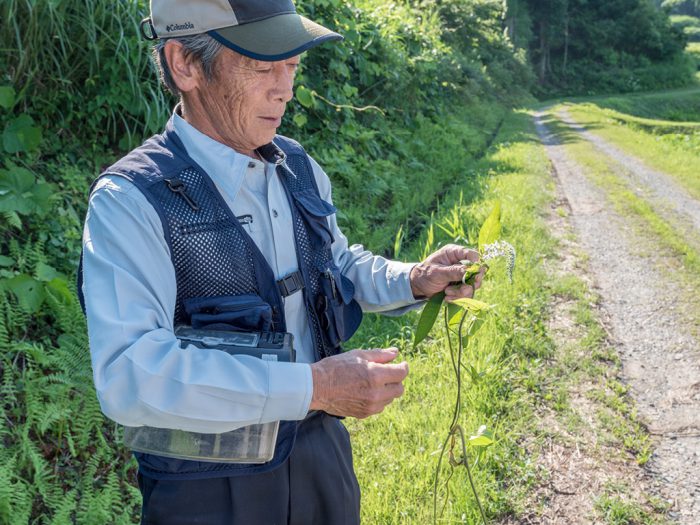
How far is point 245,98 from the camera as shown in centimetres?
163

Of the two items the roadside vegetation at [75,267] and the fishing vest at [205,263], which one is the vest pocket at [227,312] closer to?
the fishing vest at [205,263]

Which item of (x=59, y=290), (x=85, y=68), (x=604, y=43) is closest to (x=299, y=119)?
(x=85, y=68)

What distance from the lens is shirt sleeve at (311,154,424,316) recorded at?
6.43 feet

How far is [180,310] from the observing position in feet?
4.97

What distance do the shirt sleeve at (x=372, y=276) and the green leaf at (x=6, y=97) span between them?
8.61 ft

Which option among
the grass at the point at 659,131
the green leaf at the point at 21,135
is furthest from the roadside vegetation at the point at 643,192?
the green leaf at the point at 21,135

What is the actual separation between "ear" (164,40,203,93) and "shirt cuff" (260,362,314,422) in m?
0.76

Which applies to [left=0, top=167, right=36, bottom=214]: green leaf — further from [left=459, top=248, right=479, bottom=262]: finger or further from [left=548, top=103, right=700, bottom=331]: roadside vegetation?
[left=548, top=103, right=700, bottom=331]: roadside vegetation

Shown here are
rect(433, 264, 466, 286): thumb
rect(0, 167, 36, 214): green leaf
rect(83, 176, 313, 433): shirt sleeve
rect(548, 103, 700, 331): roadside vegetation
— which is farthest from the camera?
rect(548, 103, 700, 331): roadside vegetation

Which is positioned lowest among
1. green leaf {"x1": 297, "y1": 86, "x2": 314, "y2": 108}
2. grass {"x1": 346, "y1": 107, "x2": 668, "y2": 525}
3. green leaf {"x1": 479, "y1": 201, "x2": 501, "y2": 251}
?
grass {"x1": 346, "y1": 107, "x2": 668, "y2": 525}

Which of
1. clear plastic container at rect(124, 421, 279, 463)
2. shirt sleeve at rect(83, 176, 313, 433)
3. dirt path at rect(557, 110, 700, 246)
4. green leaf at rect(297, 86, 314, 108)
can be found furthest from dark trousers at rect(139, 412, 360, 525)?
dirt path at rect(557, 110, 700, 246)

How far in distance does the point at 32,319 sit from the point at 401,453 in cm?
201

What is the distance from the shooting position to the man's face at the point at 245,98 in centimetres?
161

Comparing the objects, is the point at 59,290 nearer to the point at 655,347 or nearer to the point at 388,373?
the point at 388,373
